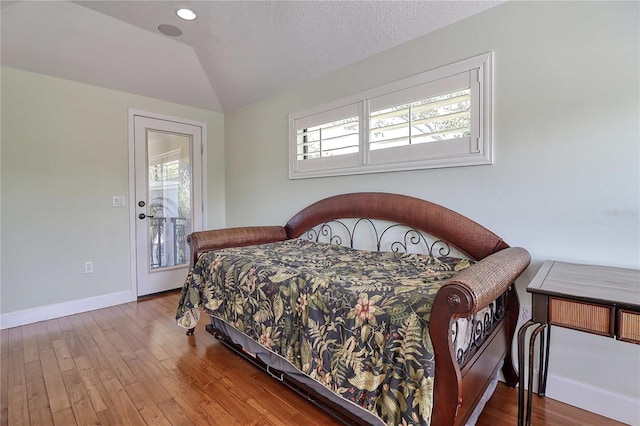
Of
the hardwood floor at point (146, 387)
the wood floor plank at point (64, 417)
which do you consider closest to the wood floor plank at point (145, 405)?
the hardwood floor at point (146, 387)

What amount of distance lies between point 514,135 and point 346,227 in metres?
1.35

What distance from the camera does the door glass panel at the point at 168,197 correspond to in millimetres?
3352

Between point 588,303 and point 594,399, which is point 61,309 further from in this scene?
point 594,399

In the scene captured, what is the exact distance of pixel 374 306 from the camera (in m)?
1.20

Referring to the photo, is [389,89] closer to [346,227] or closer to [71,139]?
[346,227]

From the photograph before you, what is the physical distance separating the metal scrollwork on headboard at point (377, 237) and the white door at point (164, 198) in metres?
1.76

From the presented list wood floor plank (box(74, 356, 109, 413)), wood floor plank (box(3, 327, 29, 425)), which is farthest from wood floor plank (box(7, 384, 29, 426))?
wood floor plank (box(74, 356, 109, 413))

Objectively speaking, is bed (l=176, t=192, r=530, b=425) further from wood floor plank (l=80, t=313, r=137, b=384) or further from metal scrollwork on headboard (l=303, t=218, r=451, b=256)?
wood floor plank (l=80, t=313, r=137, b=384)

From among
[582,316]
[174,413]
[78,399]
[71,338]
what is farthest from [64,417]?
[582,316]

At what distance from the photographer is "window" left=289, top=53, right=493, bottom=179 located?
180 centimetres

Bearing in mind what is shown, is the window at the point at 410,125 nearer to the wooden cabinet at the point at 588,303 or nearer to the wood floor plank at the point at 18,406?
the wooden cabinet at the point at 588,303

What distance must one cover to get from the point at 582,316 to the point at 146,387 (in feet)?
6.85

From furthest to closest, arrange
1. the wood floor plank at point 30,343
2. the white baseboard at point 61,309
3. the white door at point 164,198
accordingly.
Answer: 1. the white door at point 164,198
2. the white baseboard at point 61,309
3. the wood floor plank at point 30,343

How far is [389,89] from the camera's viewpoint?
2195mm
